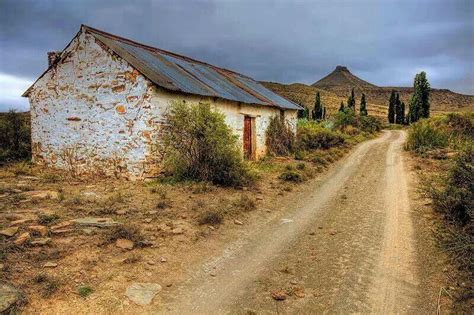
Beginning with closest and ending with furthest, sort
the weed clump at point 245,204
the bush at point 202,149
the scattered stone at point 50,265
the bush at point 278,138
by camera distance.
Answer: the scattered stone at point 50,265
the weed clump at point 245,204
the bush at point 202,149
the bush at point 278,138

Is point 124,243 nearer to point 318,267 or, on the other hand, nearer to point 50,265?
point 50,265

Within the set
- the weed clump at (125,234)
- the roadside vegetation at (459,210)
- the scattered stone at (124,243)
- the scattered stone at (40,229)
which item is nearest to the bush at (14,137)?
the scattered stone at (40,229)

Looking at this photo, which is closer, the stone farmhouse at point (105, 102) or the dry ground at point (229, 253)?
the dry ground at point (229, 253)

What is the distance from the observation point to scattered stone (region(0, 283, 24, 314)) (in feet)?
13.2

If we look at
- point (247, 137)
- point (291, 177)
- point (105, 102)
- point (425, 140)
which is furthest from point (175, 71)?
point (425, 140)

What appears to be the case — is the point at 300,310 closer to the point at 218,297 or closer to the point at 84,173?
the point at 218,297

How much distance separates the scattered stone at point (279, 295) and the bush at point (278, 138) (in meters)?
13.4

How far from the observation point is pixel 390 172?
14.6 m

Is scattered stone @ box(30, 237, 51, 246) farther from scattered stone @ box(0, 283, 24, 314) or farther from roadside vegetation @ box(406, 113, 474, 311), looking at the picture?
roadside vegetation @ box(406, 113, 474, 311)

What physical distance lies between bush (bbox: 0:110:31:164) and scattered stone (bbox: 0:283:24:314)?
37.3ft

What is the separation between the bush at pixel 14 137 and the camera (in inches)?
568

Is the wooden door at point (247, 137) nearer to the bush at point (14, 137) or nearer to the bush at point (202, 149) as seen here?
the bush at point (202, 149)

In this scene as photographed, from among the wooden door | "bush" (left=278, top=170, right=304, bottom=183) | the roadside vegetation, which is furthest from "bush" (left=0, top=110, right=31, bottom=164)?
the roadside vegetation

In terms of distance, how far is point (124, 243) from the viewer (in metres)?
6.02
